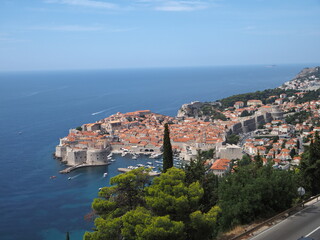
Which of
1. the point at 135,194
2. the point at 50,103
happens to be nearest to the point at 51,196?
the point at 135,194

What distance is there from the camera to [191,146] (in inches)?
1228

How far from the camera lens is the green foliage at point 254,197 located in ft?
21.2

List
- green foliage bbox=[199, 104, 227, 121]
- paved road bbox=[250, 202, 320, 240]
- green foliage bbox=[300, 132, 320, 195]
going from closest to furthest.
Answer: paved road bbox=[250, 202, 320, 240]
green foliage bbox=[300, 132, 320, 195]
green foliage bbox=[199, 104, 227, 121]

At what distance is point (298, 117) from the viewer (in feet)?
126

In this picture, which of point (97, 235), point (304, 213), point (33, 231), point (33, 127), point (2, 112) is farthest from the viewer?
point (2, 112)

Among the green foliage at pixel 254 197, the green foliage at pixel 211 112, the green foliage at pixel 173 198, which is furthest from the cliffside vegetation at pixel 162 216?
the green foliage at pixel 211 112

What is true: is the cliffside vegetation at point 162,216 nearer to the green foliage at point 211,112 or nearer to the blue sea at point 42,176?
the blue sea at point 42,176

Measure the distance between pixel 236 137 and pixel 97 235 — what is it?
29.2 m

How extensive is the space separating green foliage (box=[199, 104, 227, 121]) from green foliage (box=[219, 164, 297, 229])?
35847 millimetres

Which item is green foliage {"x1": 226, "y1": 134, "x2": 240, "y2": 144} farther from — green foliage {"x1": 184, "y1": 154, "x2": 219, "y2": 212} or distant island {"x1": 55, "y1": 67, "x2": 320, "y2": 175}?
green foliage {"x1": 184, "y1": 154, "x2": 219, "y2": 212}

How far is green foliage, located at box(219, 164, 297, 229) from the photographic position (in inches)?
254

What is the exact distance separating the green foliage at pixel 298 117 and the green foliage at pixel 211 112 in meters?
7.65

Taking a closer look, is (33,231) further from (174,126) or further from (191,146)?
(174,126)

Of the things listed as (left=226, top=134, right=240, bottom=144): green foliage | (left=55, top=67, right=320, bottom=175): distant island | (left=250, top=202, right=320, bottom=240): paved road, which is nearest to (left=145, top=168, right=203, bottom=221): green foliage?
(left=250, top=202, right=320, bottom=240): paved road
